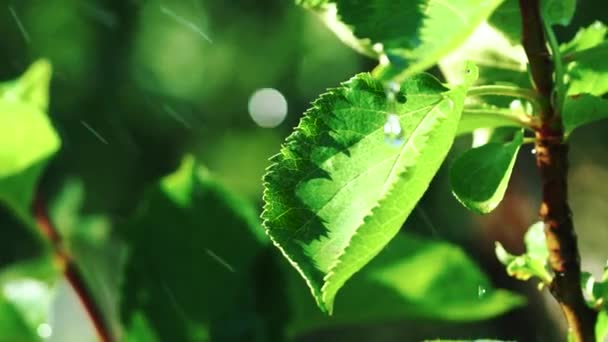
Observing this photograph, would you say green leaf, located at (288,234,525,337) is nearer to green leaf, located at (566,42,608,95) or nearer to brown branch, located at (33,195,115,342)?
brown branch, located at (33,195,115,342)

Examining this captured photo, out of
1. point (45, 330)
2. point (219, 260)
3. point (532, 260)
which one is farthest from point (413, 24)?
point (45, 330)

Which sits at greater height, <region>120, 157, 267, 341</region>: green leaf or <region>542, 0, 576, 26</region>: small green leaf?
<region>542, 0, 576, 26</region>: small green leaf

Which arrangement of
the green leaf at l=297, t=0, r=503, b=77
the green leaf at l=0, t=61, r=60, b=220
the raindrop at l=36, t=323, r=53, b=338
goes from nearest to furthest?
the green leaf at l=297, t=0, r=503, b=77 → the green leaf at l=0, t=61, r=60, b=220 → the raindrop at l=36, t=323, r=53, b=338

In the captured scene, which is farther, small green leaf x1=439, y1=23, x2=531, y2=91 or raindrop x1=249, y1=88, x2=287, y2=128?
raindrop x1=249, y1=88, x2=287, y2=128

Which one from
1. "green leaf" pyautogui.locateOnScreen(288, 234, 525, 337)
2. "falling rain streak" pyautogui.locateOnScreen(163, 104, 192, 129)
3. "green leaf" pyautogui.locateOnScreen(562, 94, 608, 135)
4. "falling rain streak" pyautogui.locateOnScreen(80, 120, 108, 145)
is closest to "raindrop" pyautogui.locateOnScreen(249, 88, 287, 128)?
"falling rain streak" pyautogui.locateOnScreen(163, 104, 192, 129)

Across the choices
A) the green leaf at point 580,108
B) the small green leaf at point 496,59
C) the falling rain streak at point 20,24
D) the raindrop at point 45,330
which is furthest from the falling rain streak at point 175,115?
the green leaf at point 580,108

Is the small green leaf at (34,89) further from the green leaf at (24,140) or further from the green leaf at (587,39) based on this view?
the green leaf at (587,39)
